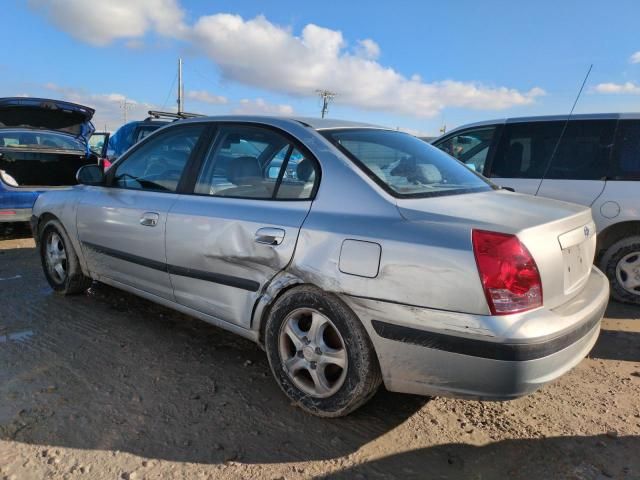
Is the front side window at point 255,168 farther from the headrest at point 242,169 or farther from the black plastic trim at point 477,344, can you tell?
the black plastic trim at point 477,344

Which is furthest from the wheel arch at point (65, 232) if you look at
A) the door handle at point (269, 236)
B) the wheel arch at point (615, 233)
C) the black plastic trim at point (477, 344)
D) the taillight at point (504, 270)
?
the wheel arch at point (615, 233)

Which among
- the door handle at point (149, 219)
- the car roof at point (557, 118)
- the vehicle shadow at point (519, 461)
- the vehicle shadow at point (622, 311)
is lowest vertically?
the vehicle shadow at point (519, 461)

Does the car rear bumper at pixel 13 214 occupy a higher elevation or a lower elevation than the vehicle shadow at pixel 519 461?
higher

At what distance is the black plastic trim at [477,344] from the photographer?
2.10 metres

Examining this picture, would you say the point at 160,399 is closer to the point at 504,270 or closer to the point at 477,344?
the point at 477,344

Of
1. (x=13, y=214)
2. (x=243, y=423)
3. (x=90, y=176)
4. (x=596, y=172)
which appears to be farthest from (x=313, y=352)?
(x=13, y=214)

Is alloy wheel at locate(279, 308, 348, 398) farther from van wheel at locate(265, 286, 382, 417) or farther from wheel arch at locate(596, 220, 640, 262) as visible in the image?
wheel arch at locate(596, 220, 640, 262)

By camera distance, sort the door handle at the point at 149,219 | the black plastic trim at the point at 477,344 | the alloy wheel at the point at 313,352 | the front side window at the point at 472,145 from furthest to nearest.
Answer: the front side window at the point at 472,145
the door handle at the point at 149,219
the alloy wheel at the point at 313,352
the black plastic trim at the point at 477,344

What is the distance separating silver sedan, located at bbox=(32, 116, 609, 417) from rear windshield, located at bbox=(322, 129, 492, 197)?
0.05ft

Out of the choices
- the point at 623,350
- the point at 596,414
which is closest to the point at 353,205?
the point at 596,414

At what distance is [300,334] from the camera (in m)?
2.68

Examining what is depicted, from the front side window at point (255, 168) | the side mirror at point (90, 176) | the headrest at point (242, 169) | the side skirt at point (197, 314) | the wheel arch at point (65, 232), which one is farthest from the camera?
the wheel arch at point (65, 232)

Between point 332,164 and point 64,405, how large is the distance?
1.95m

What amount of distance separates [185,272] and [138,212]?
0.65 metres
